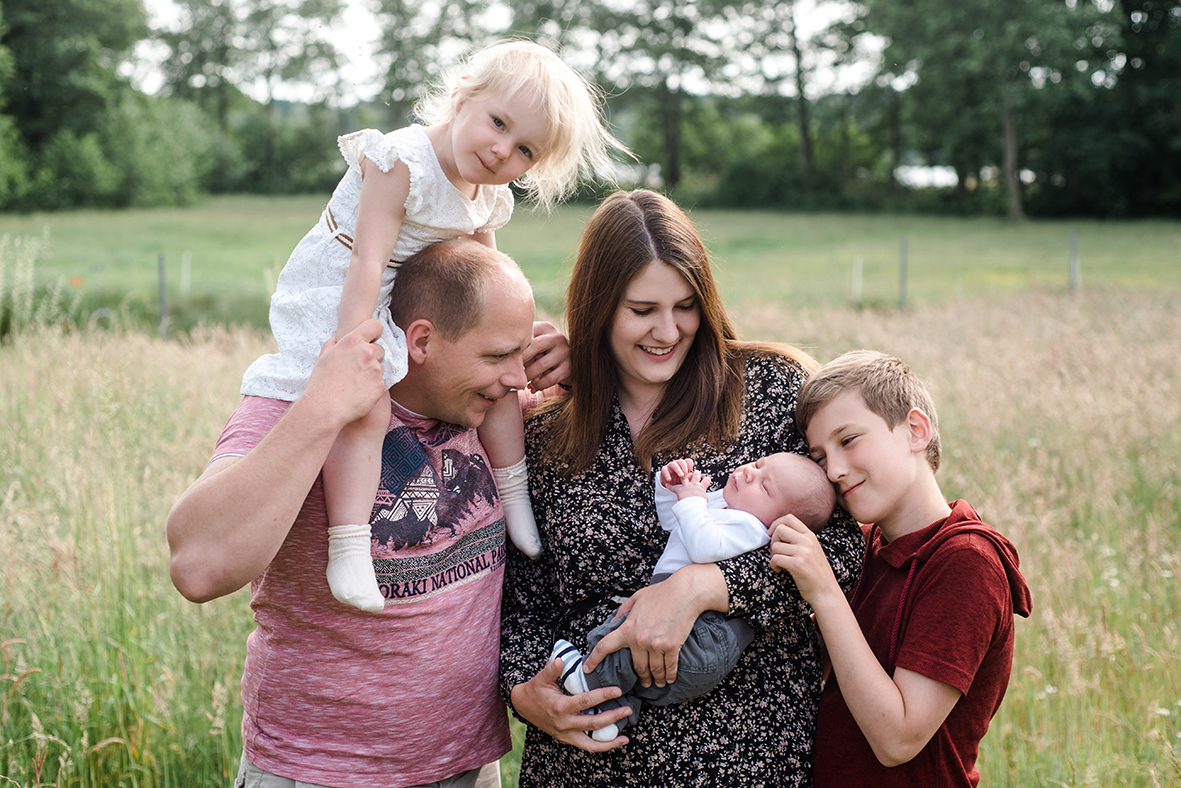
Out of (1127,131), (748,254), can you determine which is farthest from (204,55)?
(1127,131)

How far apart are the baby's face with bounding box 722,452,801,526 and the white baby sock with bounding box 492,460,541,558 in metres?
0.52

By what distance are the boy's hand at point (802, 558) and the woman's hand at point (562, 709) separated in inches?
18.7

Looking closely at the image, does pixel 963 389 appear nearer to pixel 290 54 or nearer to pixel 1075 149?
pixel 1075 149

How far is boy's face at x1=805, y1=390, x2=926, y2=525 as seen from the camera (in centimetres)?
204

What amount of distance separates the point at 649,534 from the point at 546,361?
563mm

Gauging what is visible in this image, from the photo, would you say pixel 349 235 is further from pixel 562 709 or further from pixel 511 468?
pixel 562 709

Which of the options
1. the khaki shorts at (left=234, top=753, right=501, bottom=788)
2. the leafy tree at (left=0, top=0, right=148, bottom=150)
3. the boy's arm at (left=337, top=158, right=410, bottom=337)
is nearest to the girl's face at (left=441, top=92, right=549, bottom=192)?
the boy's arm at (left=337, top=158, right=410, bottom=337)

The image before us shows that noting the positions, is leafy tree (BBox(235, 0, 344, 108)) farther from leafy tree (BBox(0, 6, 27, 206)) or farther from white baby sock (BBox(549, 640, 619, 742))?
white baby sock (BBox(549, 640, 619, 742))

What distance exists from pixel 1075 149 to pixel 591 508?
4511cm

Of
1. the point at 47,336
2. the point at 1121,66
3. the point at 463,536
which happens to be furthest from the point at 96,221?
the point at 1121,66

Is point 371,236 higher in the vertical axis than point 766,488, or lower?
higher

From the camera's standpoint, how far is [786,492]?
207 cm

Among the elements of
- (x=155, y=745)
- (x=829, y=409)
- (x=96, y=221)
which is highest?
(x=96, y=221)

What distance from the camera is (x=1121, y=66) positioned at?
40.7m
